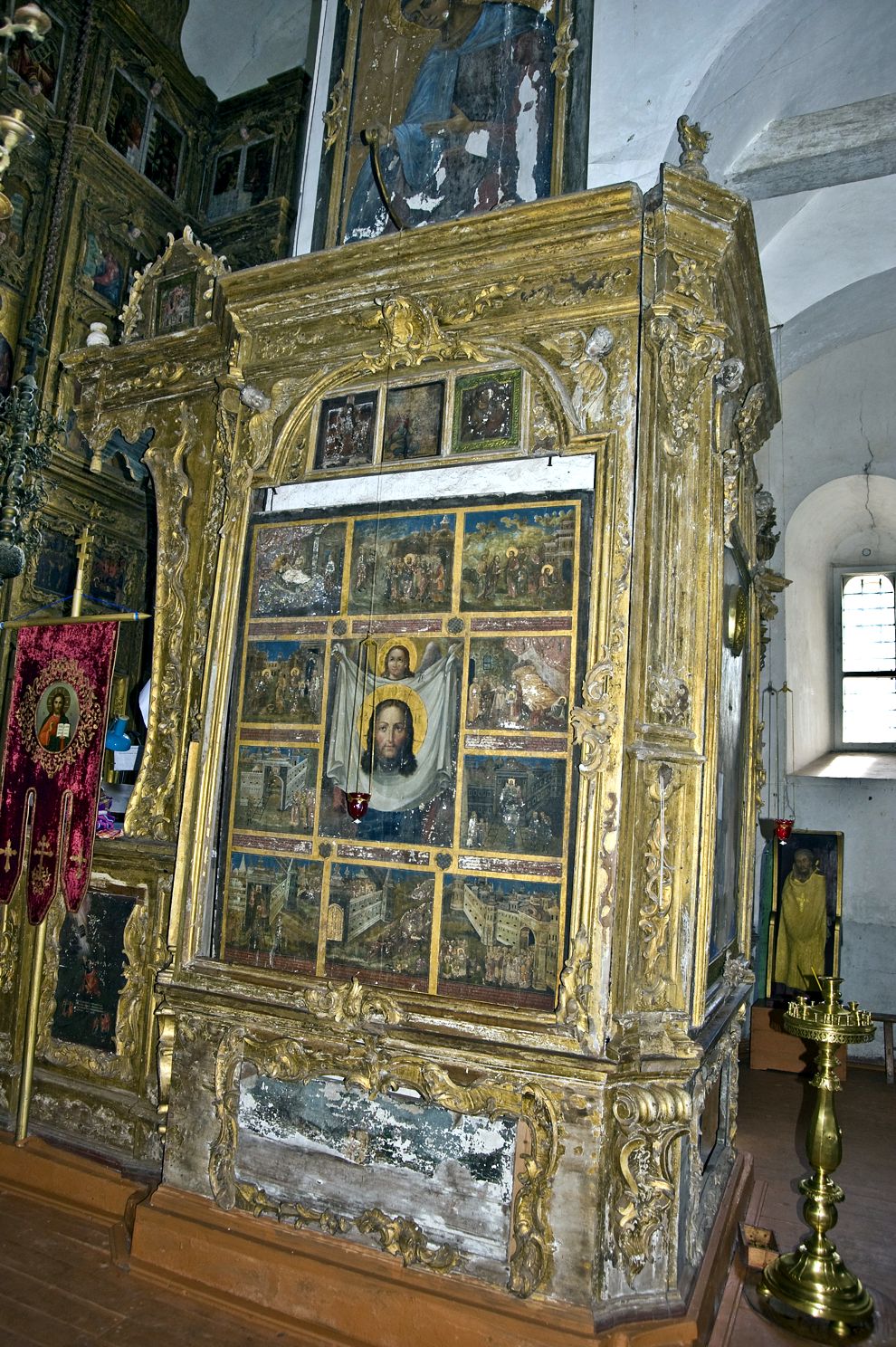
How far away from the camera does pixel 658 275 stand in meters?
4.06

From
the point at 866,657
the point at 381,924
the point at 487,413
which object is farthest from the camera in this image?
the point at 866,657

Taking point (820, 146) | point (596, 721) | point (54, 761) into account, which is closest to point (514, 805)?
point (596, 721)

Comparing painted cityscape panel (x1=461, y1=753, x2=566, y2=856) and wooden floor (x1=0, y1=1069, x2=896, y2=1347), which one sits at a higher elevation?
painted cityscape panel (x1=461, y1=753, x2=566, y2=856)

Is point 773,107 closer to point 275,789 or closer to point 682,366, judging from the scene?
point 682,366

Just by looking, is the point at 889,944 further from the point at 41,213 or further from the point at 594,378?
the point at 41,213

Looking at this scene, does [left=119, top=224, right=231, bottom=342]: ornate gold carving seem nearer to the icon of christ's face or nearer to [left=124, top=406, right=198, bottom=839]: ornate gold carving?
[left=124, top=406, right=198, bottom=839]: ornate gold carving

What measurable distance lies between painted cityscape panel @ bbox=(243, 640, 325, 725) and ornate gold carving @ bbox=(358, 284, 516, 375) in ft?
5.00

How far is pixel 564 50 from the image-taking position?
14.9ft

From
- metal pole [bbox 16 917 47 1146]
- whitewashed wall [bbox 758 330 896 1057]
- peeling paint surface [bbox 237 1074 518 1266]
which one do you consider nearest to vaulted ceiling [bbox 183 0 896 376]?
whitewashed wall [bbox 758 330 896 1057]

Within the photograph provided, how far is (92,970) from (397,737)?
8.16 ft

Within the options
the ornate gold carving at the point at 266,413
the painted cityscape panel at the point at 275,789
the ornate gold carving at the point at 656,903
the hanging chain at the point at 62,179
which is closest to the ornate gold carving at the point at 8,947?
the painted cityscape panel at the point at 275,789

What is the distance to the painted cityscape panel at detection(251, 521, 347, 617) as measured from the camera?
4.52 metres

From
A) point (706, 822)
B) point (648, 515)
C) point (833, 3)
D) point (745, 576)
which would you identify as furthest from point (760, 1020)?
point (833, 3)

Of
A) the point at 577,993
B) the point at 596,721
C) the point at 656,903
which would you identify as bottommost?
the point at 577,993
